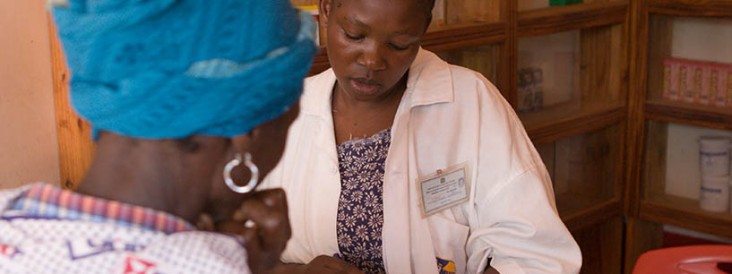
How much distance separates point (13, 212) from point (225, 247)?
0.73ft

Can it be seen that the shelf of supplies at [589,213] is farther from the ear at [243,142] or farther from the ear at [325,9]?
the ear at [243,142]

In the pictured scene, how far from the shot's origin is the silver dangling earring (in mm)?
1018

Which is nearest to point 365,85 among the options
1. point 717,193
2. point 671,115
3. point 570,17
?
point 570,17

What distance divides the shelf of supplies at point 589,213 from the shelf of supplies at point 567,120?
1.10ft

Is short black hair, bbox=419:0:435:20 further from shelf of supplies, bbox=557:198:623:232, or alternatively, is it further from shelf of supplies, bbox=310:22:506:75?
shelf of supplies, bbox=557:198:623:232

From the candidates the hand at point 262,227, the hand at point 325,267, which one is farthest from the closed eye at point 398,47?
the hand at point 262,227

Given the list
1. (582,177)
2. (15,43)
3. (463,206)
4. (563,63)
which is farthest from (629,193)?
(15,43)

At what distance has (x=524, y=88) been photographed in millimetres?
3836

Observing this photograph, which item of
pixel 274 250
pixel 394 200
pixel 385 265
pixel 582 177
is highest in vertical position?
pixel 274 250

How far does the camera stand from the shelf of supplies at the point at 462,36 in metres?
3.16

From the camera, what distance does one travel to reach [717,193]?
158 inches

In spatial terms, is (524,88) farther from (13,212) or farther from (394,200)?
(13,212)

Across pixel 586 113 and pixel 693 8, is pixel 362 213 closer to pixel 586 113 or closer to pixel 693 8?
pixel 586 113

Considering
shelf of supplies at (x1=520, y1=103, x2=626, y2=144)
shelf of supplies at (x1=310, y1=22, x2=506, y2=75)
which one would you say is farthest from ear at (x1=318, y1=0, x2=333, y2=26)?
shelf of supplies at (x1=520, y1=103, x2=626, y2=144)
